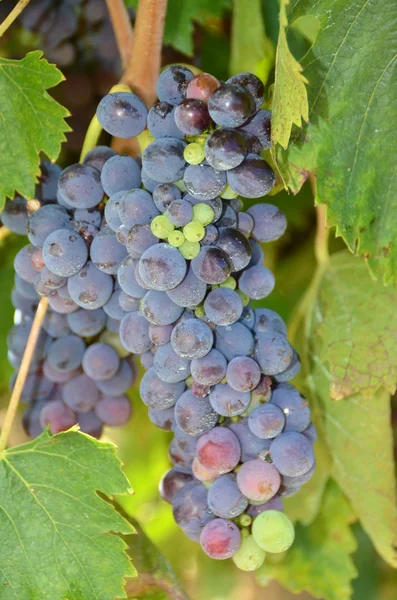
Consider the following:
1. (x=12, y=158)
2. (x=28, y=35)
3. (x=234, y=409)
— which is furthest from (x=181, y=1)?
(x=234, y=409)

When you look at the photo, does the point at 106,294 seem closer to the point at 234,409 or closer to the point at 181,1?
the point at 234,409

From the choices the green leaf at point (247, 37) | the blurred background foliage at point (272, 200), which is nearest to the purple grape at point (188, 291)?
the blurred background foliage at point (272, 200)

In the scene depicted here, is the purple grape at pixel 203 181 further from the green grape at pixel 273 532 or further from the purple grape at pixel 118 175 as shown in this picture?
the green grape at pixel 273 532

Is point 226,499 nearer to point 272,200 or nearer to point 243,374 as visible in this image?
point 243,374

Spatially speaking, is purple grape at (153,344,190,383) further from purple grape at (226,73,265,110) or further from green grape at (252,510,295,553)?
purple grape at (226,73,265,110)

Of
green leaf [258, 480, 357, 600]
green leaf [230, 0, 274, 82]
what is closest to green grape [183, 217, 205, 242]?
green leaf [230, 0, 274, 82]

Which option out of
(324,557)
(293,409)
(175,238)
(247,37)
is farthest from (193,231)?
(324,557)
